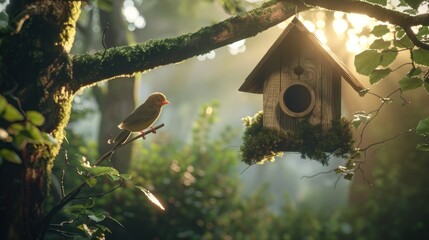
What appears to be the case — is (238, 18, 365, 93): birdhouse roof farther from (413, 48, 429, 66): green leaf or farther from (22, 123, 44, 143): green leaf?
(22, 123, 44, 143): green leaf

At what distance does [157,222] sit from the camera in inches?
314

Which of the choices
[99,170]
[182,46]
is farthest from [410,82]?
[99,170]

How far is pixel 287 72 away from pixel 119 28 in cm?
504

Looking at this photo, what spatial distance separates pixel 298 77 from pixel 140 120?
1511 millimetres

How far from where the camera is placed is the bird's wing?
3.86m

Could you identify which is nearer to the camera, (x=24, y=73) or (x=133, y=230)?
(x=24, y=73)

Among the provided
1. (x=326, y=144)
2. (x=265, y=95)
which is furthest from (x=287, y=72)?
Result: (x=326, y=144)

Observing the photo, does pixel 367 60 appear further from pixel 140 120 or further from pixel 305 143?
pixel 140 120

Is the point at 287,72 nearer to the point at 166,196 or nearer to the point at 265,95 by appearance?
the point at 265,95

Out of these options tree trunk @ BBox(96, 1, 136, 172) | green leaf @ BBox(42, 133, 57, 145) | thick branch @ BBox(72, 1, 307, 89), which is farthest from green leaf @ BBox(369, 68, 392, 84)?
tree trunk @ BBox(96, 1, 136, 172)

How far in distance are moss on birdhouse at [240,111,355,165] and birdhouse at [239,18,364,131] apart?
0.09m

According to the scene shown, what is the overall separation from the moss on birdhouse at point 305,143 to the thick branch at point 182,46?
3.99ft

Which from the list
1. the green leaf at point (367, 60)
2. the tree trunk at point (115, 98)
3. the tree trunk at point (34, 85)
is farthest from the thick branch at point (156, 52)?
the tree trunk at point (115, 98)

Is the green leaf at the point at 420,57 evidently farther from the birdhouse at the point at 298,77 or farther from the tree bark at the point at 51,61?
the birdhouse at the point at 298,77
